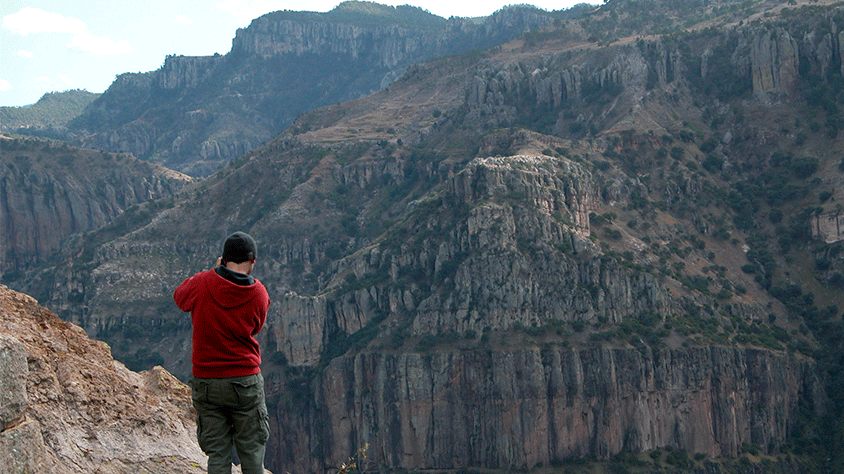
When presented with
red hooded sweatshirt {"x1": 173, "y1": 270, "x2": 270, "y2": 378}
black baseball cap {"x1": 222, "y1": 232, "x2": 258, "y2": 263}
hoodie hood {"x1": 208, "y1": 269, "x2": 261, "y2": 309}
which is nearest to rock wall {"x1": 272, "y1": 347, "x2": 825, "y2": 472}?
red hooded sweatshirt {"x1": 173, "y1": 270, "x2": 270, "y2": 378}

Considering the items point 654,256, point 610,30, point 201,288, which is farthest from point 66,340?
point 610,30

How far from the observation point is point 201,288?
1395 cm

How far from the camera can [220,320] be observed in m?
13.9

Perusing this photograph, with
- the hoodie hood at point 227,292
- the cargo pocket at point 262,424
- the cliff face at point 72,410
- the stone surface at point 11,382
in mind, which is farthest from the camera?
the cargo pocket at point 262,424

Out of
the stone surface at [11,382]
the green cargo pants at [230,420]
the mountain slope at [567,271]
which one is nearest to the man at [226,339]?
the green cargo pants at [230,420]

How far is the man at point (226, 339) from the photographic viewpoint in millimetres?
13891

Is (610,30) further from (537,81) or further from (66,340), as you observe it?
(66,340)

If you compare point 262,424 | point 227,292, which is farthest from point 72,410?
point 227,292

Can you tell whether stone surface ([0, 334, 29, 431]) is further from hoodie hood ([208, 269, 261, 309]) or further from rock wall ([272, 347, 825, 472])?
rock wall ([272, 347, 825, 472])

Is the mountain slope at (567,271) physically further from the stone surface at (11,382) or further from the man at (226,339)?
the stone surface at (11,382)

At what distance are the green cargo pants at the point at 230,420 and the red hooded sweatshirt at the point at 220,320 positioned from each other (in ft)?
0.64

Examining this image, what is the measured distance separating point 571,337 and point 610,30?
9613 centimetres

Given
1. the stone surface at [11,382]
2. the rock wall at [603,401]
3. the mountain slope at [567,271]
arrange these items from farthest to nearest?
the mountain slope at [567,271]
the rock wall at [603,401]
the stone surface at [11,382]

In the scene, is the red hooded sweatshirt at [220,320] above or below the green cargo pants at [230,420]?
above
